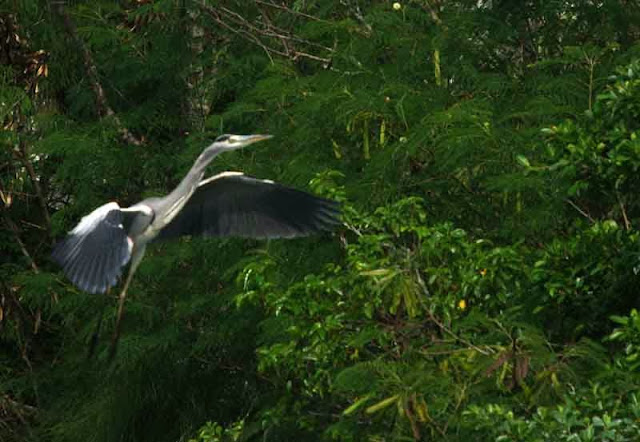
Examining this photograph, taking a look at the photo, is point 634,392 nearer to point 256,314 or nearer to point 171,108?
point 256,314

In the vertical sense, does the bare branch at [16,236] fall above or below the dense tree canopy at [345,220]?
below

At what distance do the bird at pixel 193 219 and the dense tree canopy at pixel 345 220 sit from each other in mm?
206

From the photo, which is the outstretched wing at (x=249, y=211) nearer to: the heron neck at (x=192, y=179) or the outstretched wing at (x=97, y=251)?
the heron neck at (x=192, y=179)

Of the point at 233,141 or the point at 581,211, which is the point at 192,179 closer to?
the point at 233,141

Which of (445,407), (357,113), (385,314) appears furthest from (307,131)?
(445,407)

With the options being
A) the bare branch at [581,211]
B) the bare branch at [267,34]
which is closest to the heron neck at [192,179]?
the bare branch at [581,211]

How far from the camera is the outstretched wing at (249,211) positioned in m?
8.27

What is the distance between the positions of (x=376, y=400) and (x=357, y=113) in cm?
183

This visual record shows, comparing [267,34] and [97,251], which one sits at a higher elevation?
[267,34]

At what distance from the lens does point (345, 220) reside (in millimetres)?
7629

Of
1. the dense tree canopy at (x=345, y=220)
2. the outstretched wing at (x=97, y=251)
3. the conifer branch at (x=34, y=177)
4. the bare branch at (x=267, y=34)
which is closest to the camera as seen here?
the dense tree canopy at (x=345, y=220)

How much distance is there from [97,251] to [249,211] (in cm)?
117

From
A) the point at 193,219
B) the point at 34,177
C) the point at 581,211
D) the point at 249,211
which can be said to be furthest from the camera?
the point at 34,177

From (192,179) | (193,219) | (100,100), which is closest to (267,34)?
(193,219)
